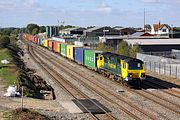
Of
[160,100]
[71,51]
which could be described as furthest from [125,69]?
[71,51]

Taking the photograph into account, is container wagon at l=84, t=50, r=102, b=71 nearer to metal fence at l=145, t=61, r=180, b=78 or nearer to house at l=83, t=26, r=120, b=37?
metal fence at l=145, t=61, r=180, b=78

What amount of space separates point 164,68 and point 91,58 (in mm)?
9021

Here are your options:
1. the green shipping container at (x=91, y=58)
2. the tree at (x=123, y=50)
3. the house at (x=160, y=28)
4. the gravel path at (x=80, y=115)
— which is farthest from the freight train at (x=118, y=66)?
the house at (x=160, y=28)

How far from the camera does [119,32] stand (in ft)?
509

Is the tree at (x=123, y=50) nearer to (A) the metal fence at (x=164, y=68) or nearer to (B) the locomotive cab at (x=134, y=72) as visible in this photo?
(A) the metal fence at (x=164, y=68)

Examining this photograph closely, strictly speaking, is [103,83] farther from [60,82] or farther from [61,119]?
[61,119]

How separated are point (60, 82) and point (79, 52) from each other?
714 inches

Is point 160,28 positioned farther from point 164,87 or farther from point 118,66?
point 164,87

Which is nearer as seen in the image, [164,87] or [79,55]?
[164,87]

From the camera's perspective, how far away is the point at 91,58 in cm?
4616

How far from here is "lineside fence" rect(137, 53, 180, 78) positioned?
135 feet

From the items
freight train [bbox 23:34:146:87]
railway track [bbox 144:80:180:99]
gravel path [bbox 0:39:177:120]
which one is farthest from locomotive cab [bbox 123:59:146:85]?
railway track [bbox 144:80:180:99]

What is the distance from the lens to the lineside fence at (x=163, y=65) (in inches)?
1624

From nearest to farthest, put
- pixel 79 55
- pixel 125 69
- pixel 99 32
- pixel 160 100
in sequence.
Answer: pixel 160 100 → pixel 125 69 → pixel 79 55 → pixel 99 32
